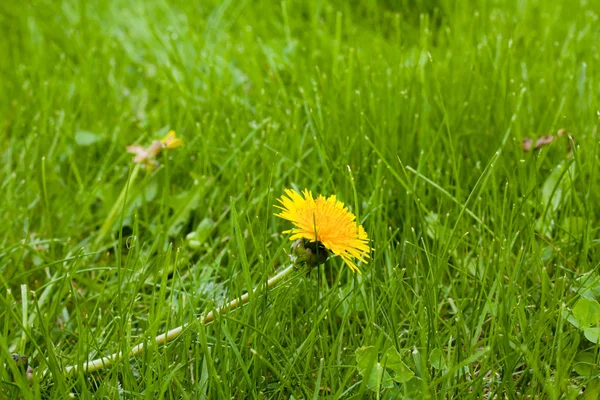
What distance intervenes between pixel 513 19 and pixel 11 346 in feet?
6.61

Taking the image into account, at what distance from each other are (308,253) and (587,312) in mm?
498

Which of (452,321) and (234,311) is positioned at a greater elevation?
(234,311)

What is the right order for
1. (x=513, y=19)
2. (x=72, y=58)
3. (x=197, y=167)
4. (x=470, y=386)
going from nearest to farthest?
(x=470, y=386), (x=197, y=167), (x=513, y=19), (x=72, y=58)

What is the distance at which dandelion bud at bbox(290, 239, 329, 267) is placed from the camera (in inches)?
44.3

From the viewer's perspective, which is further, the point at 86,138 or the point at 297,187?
the point at 86,138

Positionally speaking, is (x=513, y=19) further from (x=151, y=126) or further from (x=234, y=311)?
(x=234, y=311)

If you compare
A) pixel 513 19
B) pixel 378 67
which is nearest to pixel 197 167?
pixel 378 67

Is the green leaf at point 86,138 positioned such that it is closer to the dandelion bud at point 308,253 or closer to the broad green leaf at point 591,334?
the dandelion bud at point 308,253

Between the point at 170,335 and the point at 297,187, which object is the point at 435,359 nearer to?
the point at 170,335

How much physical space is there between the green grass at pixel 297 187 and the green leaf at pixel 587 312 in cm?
2

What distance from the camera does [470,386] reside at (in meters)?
1.21

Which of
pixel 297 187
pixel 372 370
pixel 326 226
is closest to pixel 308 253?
pixel 326 226

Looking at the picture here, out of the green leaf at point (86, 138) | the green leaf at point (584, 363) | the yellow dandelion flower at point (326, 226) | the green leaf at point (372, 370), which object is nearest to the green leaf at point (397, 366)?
the green leaf at point (372, 370)

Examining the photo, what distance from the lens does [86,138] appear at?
2.10m
